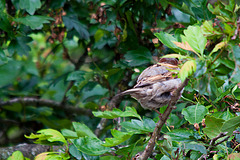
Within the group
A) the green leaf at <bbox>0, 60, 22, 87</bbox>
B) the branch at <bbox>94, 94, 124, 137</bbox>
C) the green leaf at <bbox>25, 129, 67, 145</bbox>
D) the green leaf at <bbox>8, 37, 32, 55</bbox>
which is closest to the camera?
the green leaf at <bbox>25, 129, 67, 145</bbox>

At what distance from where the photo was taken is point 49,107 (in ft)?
9.25

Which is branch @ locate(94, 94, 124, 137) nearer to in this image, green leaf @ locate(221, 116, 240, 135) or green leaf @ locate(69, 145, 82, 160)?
green leaf @ locate(69, 145, 82, 160)

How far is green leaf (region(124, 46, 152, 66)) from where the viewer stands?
1656 millimetres

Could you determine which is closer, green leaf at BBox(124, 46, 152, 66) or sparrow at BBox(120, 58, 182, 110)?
sparrow at BBox(120, 58, 182, 110)

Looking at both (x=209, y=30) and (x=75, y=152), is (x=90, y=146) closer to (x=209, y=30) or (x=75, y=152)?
(x=75, y=152)

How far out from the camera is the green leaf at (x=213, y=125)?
1.06 meters

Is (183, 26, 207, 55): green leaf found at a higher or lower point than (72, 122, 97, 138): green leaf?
higher

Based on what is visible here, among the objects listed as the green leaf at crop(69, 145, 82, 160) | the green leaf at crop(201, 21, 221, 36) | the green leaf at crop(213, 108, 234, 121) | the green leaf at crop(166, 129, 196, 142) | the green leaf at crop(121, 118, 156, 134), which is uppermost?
the green leaf at crop(201, 21, 221, 36)

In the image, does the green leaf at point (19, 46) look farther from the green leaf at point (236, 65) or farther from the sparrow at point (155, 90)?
the green leaf at point (236, 65)

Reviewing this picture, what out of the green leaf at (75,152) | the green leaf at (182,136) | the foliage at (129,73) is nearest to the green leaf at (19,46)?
the foliage at (129,73)

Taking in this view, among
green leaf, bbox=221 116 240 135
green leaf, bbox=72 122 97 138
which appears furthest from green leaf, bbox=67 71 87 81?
green leaf, bbox=221 116 240 135

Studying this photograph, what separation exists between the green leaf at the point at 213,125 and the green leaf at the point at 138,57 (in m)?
0.66

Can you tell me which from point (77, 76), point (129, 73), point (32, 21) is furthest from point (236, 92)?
point (32, 21)

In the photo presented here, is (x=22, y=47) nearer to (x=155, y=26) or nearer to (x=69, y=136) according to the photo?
(x=69, y=136)
